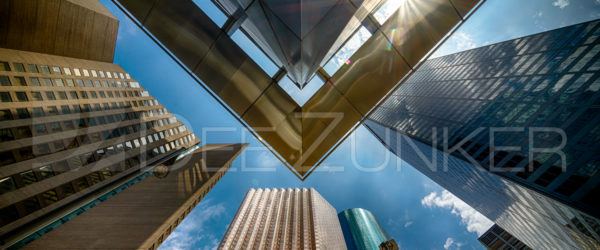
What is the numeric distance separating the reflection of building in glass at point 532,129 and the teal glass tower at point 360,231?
85.6m

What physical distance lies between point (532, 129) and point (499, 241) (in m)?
86.6

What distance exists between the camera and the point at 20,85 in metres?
24.4

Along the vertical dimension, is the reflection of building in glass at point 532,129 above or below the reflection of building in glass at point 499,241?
above

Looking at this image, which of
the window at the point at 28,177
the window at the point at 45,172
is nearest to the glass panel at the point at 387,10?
the window at the point at 28,177

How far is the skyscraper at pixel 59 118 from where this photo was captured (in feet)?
71.9

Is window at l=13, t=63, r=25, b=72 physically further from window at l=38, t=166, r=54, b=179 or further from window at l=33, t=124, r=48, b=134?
window at l=38, t=166, r=54, b=179

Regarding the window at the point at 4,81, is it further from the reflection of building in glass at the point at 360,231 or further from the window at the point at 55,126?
the reflection of building in glass at the point at 360,231

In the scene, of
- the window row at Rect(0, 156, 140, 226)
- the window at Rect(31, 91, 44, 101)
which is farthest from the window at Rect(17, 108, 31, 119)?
the window row at Rect(0, 156, 140, 226)

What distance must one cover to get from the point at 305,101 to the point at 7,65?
41334mm

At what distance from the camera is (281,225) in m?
94.2

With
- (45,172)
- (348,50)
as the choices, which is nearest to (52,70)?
(45,172)

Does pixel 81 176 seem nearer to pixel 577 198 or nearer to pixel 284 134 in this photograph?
pixel 284 134

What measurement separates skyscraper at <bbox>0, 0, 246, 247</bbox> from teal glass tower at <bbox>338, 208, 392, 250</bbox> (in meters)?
122

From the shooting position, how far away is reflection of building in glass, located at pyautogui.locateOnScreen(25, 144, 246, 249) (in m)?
21.2
